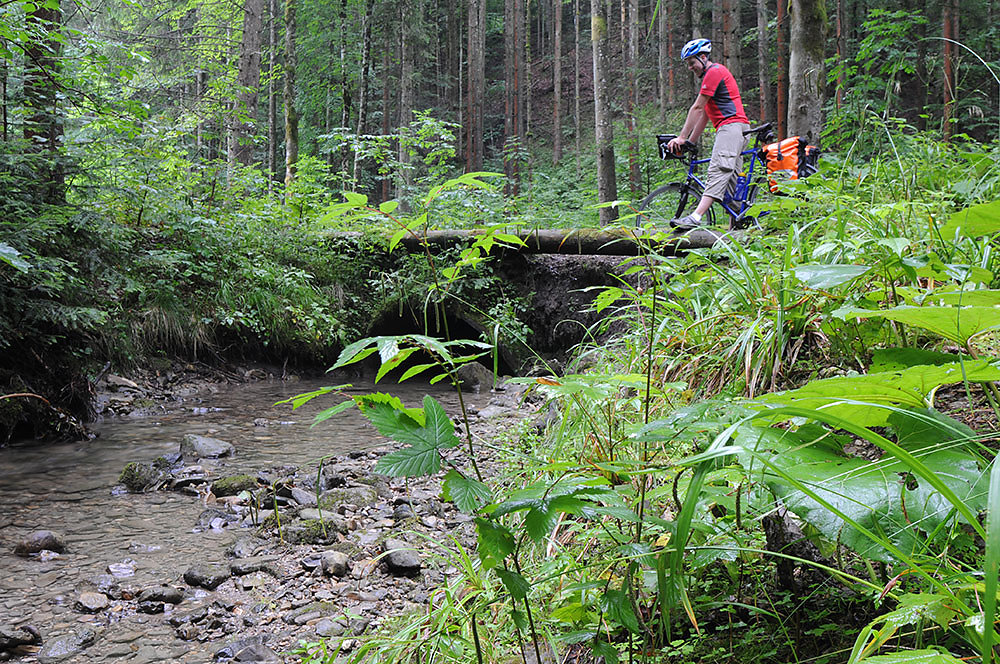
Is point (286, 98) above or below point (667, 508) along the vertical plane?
above

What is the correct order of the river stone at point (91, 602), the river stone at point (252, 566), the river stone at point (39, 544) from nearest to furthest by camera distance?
the river stone at point (91, 602) < the river stone at point (252, 566) < the river stone at point (39, 544)

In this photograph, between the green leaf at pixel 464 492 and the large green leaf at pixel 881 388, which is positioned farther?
the green leaf at pixel 464 492

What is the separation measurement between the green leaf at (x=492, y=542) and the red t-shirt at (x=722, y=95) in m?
5.89

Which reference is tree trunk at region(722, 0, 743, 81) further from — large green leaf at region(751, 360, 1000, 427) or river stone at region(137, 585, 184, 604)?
large green leaf at region(751, 360, 1000, 427)

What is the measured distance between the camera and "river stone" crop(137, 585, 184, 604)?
2.75 meters

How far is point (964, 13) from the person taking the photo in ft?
65.9

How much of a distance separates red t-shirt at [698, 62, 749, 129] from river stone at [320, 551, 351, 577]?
5.27m

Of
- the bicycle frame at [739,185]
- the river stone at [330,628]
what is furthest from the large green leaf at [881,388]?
the bicycle frame at [739,185]

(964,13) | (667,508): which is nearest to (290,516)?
(667,508)

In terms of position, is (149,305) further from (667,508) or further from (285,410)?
(667,508)

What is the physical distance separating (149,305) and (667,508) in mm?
7392

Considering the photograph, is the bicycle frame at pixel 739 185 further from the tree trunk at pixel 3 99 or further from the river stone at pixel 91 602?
the tree trunk at pixel 3 99

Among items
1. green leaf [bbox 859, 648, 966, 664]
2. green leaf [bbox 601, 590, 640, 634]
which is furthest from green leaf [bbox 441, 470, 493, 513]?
green leaf [bbox 859, 648, 966, 664]

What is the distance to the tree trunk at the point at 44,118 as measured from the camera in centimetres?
525
